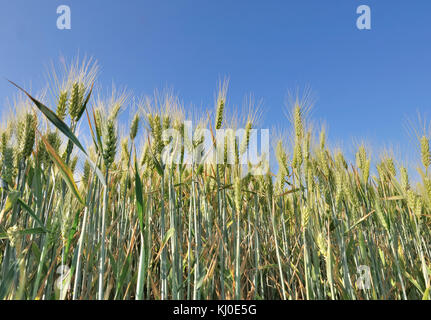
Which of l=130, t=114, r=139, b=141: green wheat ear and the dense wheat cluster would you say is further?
l=130, t=114, r=139, b=141: green wheat ear

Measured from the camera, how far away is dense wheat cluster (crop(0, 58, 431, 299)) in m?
0.94

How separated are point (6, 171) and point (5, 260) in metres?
0.36

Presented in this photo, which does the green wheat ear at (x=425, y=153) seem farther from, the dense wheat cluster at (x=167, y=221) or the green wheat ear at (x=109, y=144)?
the green wheat ear at (x=109, y=144)

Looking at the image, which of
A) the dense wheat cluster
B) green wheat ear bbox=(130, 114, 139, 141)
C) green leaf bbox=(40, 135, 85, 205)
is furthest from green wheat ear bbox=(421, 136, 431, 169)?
green leaf bbox=(40, 135, 85, 205)

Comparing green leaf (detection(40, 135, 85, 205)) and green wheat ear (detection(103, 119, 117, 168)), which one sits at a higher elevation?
green wheat ear (detection(103, 119, 117, 168))

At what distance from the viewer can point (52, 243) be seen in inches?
41.8

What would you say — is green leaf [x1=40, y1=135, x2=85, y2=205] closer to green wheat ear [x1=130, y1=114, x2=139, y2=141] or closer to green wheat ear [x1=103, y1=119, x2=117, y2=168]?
green wheat ear [x1=103, y1=119, x2=117, y2=168]

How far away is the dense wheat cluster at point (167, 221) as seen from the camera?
94cm

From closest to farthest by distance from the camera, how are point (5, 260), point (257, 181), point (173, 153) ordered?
point (5, 260) < point (173, 153) < point (257, 181)

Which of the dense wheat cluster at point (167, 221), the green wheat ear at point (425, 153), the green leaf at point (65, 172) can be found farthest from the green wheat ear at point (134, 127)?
the green wheat ear at point (425, 153)

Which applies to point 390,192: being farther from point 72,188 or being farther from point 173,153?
point 72,188

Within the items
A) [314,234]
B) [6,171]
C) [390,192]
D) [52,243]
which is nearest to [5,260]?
[52,243]
